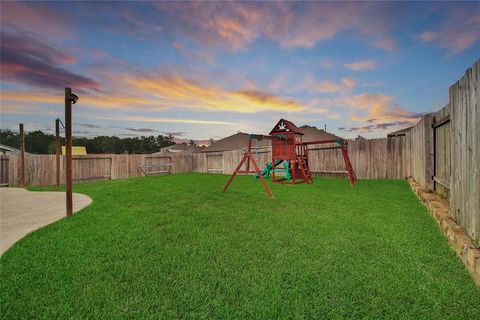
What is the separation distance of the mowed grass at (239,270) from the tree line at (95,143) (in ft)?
203

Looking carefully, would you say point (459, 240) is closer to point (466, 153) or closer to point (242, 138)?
point (466, 153)

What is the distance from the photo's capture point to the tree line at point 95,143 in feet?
181

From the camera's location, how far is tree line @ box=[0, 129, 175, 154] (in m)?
55.2

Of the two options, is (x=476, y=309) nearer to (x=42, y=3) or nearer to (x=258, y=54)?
(x=258, y=54)

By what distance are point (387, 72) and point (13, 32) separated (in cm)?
1496

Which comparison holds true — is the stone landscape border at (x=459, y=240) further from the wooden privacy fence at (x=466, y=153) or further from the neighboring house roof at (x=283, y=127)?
the neighboring house roof at (x=283, y=127)

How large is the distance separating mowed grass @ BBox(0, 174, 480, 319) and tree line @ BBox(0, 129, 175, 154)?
6202 cm

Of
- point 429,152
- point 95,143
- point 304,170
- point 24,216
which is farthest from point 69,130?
point 95,143

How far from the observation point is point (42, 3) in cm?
734

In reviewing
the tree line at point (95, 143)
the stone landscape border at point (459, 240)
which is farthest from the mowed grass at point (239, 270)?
the tree line at point (95, 143)

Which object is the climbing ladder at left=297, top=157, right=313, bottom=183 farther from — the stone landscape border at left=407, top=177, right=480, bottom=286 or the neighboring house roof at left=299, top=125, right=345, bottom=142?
the neighboring house roof at left=299, top=125, right=345, bottom=142

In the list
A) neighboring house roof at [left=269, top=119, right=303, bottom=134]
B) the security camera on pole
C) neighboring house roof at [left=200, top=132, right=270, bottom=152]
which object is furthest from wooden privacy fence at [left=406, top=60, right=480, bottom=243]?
neighboring house roof at [left=200, top=132, right=270, bottom=152]

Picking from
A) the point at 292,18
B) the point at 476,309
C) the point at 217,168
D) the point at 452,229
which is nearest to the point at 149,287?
the point at 476,309

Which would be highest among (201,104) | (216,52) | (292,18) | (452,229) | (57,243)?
(292,18)
